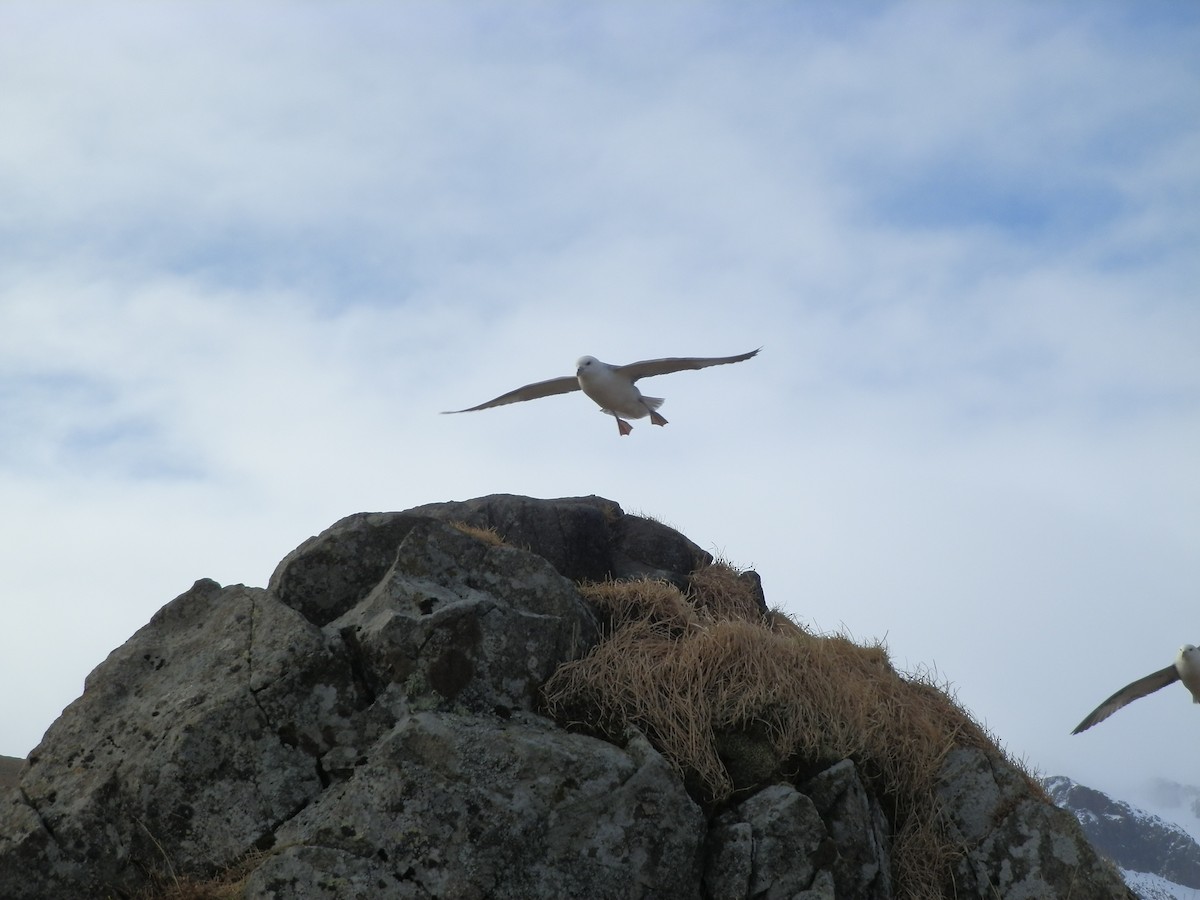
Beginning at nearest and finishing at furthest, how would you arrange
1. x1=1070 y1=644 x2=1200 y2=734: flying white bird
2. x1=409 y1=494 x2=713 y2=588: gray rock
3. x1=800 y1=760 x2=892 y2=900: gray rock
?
x1=800 y1=760 x2=892 y2=900: gray rock → x1=409 y1=494 x2=713 y2=588: gray rock → x1=1070 y1=644 x2=1200 y2=734: flying white bird

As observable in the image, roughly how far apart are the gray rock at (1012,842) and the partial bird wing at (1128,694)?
545 cm

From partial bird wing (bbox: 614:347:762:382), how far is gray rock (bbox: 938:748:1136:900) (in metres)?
4.87

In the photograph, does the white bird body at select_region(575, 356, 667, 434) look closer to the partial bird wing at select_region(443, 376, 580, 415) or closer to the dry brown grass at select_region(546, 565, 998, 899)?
the partial bird wing at select_region(443, 376, 580, 415)

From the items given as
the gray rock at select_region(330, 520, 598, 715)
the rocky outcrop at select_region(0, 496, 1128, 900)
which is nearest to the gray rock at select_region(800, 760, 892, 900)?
the rocky outcrop at select_region(0, 496, 1128, 900)

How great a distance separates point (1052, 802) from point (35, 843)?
5.64 m

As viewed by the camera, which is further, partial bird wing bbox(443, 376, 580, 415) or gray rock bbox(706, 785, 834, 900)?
partial bird wing bbox(443, 376, 580, 415)

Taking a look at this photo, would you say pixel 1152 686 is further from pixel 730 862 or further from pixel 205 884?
pixel 205 884

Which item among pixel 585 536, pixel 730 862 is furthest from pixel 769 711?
pixel 585 536

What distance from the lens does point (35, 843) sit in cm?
534

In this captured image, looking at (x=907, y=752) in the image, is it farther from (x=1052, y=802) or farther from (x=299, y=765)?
(x=299, y=765)

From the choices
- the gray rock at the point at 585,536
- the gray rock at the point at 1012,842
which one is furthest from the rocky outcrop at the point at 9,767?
the gray rock at the point at 1012,842

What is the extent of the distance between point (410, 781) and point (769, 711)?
81.5 inches

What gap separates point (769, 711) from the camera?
603 centimetres

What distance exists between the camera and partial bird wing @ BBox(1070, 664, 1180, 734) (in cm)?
1123
